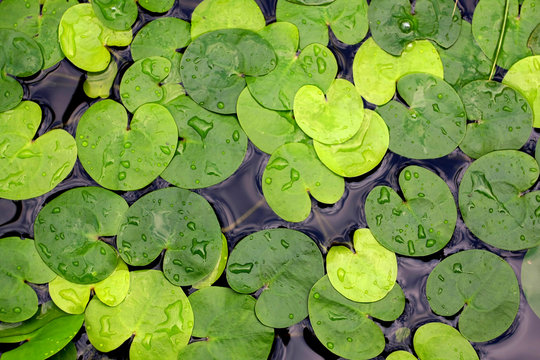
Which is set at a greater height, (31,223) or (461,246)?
(461,246)

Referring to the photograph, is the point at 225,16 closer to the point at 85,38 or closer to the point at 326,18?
the point at 326,18

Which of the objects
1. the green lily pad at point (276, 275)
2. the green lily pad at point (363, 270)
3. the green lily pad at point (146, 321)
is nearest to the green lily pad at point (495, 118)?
A: the green lily pad at point (363, 270)

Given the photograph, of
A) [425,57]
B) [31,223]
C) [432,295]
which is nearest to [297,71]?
[425,57]

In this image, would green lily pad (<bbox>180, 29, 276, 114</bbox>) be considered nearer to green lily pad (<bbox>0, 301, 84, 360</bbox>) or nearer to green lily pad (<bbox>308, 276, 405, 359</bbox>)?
green lily pad (<bbox>308, 276, 405, 359</bbox>)

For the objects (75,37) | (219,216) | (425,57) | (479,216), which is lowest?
(219,216)

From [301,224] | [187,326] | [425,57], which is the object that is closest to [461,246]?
[301,224]

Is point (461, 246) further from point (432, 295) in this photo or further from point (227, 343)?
point (227, 343)

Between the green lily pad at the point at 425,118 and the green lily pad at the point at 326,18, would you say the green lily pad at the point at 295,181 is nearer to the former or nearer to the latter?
the green lily pad at the point at 425,118

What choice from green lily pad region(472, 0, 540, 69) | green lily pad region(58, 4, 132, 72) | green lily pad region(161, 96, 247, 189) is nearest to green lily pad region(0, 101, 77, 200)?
green lily pad region(58, 4, 132, 72)
